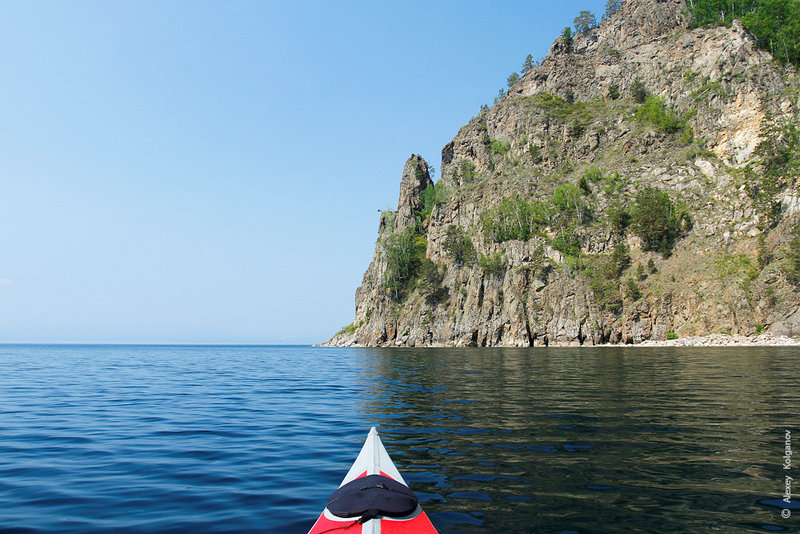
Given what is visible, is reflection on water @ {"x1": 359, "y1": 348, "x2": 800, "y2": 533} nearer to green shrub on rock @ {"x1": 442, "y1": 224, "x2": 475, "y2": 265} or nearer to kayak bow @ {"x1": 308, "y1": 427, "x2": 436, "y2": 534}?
kayak bow @ {"x1": 308, "y1": 427, "x2": 436, "y2": 534}

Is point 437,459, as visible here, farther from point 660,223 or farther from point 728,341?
point 660,223

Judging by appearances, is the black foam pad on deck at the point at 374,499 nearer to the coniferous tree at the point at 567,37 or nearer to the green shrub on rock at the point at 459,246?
the green shrub on rock at the point at 459,246

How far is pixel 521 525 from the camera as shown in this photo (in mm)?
6133

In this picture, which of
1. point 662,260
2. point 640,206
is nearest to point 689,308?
point 662,260

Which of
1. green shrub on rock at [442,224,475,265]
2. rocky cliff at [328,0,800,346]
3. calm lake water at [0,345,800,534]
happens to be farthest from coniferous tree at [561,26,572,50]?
calm lake water at [0,345,800,534]

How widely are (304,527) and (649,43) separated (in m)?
150

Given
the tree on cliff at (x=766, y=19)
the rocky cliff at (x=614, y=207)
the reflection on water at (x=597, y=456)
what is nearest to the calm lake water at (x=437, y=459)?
the reflection on water at (x=597, y=456)

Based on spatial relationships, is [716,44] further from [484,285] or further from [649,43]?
[484,285]

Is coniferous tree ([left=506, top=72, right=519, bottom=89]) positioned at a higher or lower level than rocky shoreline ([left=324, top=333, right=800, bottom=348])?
higher

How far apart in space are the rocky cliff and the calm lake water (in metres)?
63.9

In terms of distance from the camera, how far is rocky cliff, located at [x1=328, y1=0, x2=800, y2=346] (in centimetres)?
7325

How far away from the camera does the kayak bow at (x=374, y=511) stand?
5.38m

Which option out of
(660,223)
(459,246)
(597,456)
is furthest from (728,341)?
(597,456)

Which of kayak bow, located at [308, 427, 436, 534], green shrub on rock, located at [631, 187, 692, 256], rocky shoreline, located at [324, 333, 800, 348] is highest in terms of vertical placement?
green shrub on rock, located at [631, 187, 692, 256]
